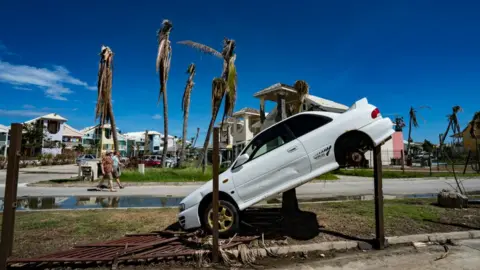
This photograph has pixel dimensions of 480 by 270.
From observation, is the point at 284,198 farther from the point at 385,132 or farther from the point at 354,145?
the point at 385,132

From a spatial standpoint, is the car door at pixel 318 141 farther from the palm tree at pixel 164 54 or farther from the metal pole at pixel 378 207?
the palm tree at pixel 164 54

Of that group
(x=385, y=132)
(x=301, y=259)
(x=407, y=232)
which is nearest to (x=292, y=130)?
(x=385, y=132)

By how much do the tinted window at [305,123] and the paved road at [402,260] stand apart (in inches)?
89.0

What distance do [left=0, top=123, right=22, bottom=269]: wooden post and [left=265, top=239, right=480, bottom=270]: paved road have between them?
3.70m

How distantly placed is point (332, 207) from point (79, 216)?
22.7 ft

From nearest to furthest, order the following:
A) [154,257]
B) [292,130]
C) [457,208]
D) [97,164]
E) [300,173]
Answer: [154,257], [300,173], [292,130], [457,208], [97,164]

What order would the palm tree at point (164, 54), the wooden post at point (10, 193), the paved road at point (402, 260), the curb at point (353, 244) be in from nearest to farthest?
the wooden post at point (10, 193) → the paved road at point (402, 260) → the curb at point (353, 244) → the palm tree at point (164, 54)

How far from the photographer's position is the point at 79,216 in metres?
7.79

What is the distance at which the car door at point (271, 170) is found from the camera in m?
5.55

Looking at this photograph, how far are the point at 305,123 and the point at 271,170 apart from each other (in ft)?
3.80

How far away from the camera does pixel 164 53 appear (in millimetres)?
22266

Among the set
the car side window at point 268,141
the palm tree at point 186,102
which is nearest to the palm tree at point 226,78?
the palm tree at point 186,102

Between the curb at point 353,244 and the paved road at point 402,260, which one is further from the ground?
the curb at point 353,244

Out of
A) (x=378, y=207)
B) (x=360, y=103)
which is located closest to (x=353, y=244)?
(x=378, y=207)
